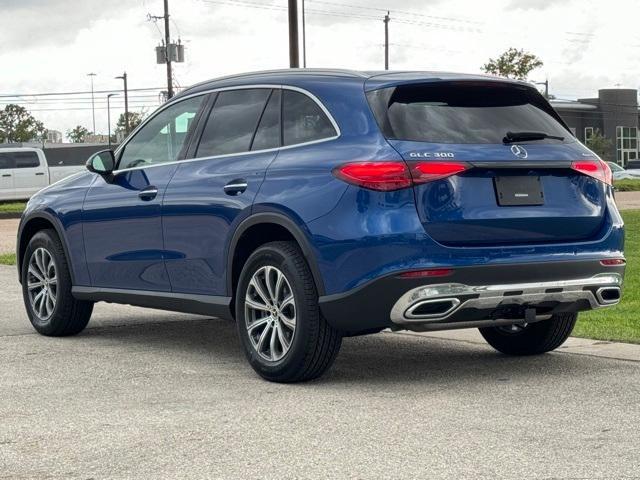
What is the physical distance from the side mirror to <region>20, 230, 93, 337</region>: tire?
2.84 ft

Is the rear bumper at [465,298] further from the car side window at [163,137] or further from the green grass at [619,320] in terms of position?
the car side window at [163,137]

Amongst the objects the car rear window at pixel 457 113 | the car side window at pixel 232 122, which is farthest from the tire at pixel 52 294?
the car rear window at pixel 457 113

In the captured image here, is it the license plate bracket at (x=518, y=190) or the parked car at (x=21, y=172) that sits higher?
the license plate bracket at (x=518, y=190)

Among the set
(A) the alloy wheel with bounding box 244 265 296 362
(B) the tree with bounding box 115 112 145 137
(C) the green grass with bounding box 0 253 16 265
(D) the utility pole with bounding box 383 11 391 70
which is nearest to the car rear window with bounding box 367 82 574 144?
(A) the alloy wheel with bounding box 244 265 296 362

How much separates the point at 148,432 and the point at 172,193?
8.15ft

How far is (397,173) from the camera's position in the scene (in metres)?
6.66

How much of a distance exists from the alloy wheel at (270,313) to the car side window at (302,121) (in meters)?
0.78

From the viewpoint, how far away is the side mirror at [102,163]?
874cm

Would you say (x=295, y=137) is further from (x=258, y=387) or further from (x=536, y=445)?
(x=536, y=445)

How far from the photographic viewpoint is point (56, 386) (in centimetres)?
729

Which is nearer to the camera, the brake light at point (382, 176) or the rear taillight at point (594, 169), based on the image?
the brake light at point (382, 176)

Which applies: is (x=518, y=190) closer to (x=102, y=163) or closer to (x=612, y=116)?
(x=102, y=163)

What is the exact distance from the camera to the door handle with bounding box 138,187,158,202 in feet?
27.1

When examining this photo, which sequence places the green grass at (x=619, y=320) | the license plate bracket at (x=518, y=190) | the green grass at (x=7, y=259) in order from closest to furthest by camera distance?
the license plate bracket at (x=518, y=190) < the green grass at (x=619, y=320) < the green grass at (x=7, y=259)
